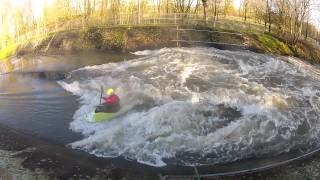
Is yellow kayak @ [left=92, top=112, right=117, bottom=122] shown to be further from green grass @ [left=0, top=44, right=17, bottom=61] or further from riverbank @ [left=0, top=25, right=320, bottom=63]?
green grass @ [left=0, top=44, right=17, bottom=61]

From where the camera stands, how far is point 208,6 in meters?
54.5

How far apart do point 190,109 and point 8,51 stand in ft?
Answer: 79.4

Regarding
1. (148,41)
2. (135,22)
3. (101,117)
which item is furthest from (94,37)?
(101,117)

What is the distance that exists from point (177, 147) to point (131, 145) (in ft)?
6.84

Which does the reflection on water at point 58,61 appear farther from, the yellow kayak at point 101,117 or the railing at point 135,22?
the yellow kayak at point 101,117

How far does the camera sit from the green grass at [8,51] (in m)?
41.8

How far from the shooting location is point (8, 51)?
42.5 m

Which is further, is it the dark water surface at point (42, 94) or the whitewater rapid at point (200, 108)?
the dark water surface at point (42, 94)

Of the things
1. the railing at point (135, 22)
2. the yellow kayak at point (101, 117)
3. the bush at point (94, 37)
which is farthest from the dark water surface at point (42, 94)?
the railing at point (135, 22)

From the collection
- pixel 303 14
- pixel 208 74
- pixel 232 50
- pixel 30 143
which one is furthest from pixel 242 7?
pixel 30 143

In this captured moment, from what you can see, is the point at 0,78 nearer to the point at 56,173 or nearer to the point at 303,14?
the point at 56,173

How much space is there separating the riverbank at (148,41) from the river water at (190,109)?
18.8ft

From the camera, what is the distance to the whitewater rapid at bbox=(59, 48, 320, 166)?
826 inches

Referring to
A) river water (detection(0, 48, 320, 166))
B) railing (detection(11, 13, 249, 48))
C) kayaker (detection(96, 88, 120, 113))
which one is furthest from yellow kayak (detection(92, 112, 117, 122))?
railing (detection(11, 13, 249, 48))
